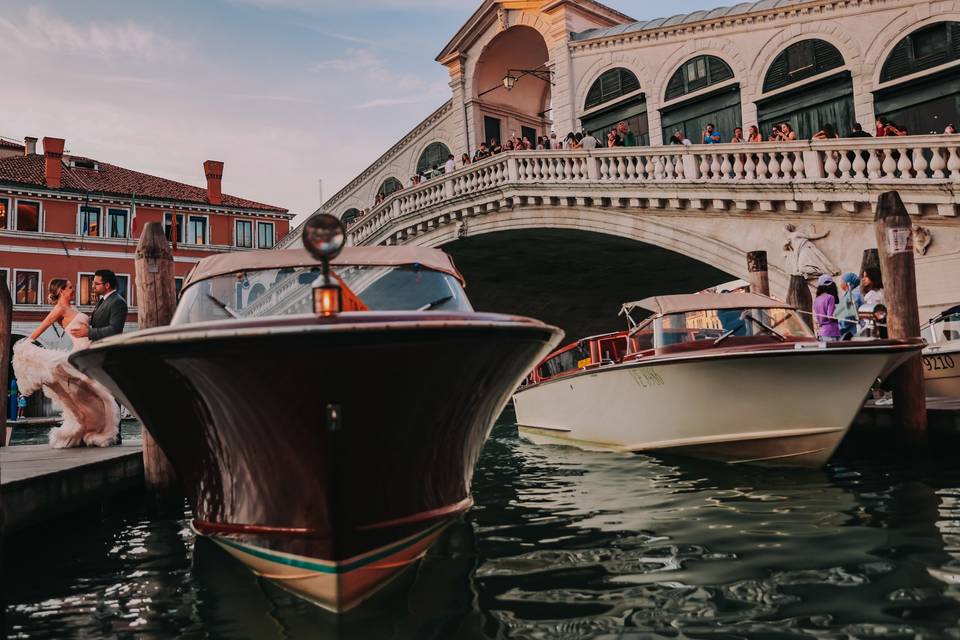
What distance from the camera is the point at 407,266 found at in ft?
14.4

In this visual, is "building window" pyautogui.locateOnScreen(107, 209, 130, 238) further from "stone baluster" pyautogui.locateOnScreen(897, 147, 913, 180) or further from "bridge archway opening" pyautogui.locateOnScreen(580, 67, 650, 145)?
"stone baluster" pyautogui.locateOnScreen(897, 147, 913, 180)

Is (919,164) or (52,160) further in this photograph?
(52,160)

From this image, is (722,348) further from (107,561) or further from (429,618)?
(107,561)

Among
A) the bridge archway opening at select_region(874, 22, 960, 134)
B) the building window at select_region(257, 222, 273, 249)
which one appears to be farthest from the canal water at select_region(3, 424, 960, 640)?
the building window at select_region(257, 222, 273, 249)

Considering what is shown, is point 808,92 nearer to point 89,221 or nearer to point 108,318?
point 108,318

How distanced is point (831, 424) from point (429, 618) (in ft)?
14.6

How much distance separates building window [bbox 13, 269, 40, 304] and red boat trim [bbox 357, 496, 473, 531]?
28977 millimetres

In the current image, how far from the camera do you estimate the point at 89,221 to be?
29.1 metres

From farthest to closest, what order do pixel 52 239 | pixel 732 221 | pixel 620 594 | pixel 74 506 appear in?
pixel 52 239 < pixel 732 221 < pixel 74 506 < pixel 620 594

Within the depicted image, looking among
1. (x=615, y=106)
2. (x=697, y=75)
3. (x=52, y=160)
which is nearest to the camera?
(x=697, y=75)

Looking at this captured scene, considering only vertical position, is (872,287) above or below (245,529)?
above

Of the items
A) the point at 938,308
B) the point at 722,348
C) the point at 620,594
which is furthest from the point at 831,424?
the point at 938,308

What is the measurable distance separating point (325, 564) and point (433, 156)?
22.0 meters

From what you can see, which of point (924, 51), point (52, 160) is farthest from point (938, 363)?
point (52, 160)
